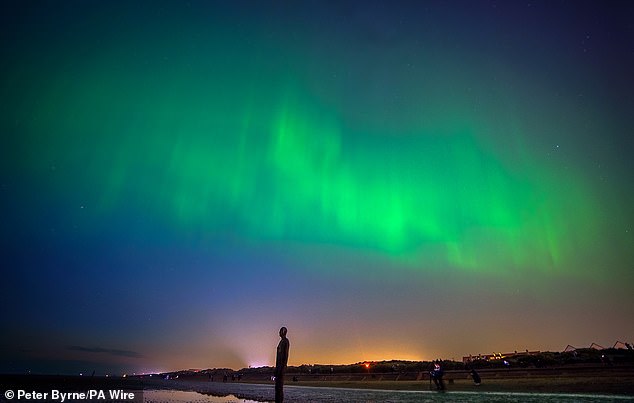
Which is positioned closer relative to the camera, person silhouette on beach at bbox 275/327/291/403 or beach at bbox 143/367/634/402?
person silhouette on beach at bbox 275/327/291/403

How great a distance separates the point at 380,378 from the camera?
6988 cm

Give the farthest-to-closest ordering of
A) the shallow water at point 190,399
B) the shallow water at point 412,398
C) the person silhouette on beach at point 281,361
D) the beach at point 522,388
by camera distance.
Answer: the shallow water at point 190,399, the beach at point 522,388, the shallow water at point 412,398, the person silhouette on beach at point 281,361

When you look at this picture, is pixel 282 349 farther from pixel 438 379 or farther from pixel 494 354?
pixel 494 354

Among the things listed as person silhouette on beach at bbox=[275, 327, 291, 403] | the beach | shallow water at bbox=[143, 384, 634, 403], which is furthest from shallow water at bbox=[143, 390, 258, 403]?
person silhouette on beach at bbox=[275, 327, 291, 403]

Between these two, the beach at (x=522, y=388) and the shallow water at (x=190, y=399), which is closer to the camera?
the beach at (x=522, y=388)

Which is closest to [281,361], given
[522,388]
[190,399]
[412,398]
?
[412,398]

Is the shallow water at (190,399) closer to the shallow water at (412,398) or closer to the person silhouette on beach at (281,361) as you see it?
the shallow water at (412,398)

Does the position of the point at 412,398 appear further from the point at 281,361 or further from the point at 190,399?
the point at 190,399

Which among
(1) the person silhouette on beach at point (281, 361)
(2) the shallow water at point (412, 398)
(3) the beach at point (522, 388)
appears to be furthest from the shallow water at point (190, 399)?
(1) the person silhouette on beach at point (281, 361)

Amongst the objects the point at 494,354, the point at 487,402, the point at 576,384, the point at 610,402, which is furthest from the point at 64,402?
the point at 494,354

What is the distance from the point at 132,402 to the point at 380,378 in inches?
1956

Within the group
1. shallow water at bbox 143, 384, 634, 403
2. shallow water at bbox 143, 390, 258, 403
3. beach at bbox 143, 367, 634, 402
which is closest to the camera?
shallow water at bbox 143, 384, 634, 403

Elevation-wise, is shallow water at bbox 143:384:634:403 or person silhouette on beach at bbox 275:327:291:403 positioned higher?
person silhouette on beach at bbox 275:327:291:403

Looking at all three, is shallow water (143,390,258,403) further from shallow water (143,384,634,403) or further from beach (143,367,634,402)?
beach (143,367,634,402)
